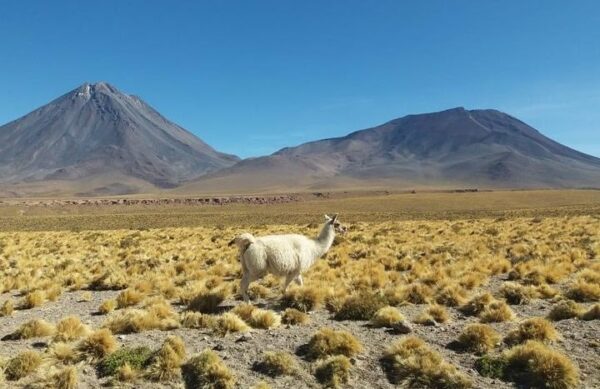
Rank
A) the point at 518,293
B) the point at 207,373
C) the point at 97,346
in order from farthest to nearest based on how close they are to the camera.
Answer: the point at 518,293
the point at 97,346
the point at 207,373

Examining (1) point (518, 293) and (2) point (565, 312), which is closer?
(2) point (565, 312)

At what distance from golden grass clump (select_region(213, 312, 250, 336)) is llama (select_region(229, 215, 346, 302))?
5.42 ft

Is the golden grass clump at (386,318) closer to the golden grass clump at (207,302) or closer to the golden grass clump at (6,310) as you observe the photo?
the golden grass clump at (207,302)

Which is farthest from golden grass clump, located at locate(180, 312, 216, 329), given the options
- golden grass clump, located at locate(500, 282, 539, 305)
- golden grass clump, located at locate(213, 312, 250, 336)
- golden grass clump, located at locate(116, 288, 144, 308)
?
golden grass clump, located at locate(500, 282, 539, 305)

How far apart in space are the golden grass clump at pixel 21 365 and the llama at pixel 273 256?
4.36 meters

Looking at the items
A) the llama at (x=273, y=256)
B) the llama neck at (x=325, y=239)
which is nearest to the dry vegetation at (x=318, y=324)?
the llama at (x=273, y=256)

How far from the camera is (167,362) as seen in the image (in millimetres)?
7469

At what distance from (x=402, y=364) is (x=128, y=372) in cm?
368

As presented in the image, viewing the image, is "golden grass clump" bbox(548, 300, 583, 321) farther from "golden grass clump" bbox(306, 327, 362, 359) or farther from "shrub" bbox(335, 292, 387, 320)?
"golden grass clump" bbox(306, 327, 362, 359)

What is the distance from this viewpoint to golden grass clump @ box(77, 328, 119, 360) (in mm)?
7875

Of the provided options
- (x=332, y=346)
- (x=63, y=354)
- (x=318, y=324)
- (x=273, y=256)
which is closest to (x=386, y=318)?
(x=318, y=324)

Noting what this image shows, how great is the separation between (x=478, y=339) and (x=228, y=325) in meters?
3.97

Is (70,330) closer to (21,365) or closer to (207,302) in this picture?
(21,365)

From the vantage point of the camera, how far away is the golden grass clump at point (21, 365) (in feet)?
23.7
